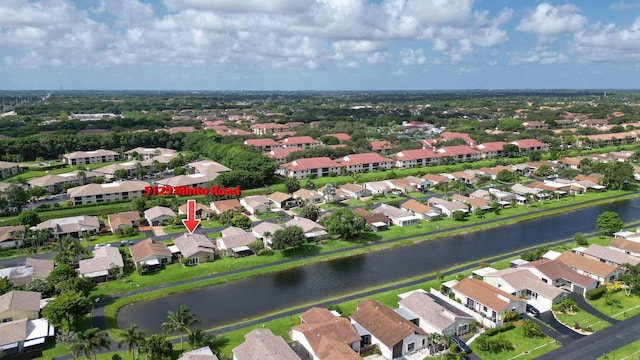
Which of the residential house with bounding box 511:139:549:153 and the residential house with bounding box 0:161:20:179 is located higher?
the residential house with bounding box 511:139:549:153

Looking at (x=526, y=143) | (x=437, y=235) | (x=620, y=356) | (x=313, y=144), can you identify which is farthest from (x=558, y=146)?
(x=620, y=356)

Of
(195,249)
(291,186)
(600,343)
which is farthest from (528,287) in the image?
(291,186)

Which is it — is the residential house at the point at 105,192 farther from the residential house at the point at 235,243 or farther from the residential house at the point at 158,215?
the residential house at the point at 235,243

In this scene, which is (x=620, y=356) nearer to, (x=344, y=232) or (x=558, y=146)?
(x=344, y=232)

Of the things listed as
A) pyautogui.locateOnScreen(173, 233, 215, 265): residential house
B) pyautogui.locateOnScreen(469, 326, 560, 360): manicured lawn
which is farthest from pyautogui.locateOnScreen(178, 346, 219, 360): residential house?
pyautogui.locateOnScreen(469, 326, 560, 360): manicured lawn

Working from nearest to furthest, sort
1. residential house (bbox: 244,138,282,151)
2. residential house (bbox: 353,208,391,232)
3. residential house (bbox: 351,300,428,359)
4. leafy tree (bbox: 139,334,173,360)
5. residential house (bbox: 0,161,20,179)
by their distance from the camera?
leafy tree (bbox: 139,334,173,360) < residential house (bbox: 351,300,428,359) < residential house (bbox: 353,208,391,232) < residential house (bbox: 0,161,20,179) < residential house (bbox: 244,138,282,151)

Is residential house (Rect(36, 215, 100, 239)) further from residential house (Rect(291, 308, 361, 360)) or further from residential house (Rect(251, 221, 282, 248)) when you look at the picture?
residential house (Rect(291, 308, 361, 360))

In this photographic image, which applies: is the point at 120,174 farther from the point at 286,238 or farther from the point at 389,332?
the point at 389,332

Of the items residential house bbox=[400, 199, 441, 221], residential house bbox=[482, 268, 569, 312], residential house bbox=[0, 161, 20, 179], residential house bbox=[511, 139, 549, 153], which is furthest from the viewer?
residential house bbox=[511, 139, 549, 153]
